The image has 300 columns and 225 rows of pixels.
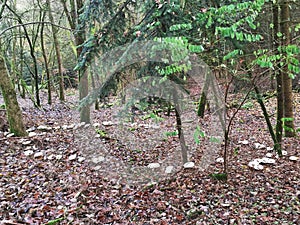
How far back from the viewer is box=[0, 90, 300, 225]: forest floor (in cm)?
352

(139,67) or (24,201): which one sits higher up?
(139,67)

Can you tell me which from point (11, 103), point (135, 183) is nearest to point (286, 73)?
point (135, 183)

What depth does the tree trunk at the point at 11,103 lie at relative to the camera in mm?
6004

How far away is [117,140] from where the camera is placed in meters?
6.46

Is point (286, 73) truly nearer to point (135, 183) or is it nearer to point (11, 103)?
point (135, 183)

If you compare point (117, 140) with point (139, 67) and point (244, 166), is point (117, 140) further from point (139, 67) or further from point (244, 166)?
point (244, 166)

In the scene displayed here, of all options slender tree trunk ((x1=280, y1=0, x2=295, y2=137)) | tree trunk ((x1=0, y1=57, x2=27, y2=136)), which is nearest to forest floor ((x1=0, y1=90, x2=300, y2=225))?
tree trunk ((x1=0, y1=57, x2=27, y2=136))

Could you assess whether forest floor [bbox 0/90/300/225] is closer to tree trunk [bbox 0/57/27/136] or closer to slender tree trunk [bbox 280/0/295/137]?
tree trunk [bbox 0/57/27/136]

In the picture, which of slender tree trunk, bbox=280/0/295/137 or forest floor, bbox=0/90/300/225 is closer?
forest floor, bbox=0/90/300/225

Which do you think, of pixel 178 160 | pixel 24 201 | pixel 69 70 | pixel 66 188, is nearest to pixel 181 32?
pixel 178 160

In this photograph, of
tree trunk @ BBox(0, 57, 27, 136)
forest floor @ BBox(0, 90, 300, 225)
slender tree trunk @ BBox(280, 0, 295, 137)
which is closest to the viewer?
forest floor @ BBox(0, 90, 300, 225)

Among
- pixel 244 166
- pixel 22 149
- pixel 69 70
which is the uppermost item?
pixel 69 70

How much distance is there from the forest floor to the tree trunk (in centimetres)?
26

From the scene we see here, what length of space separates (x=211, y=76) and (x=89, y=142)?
3.19m
